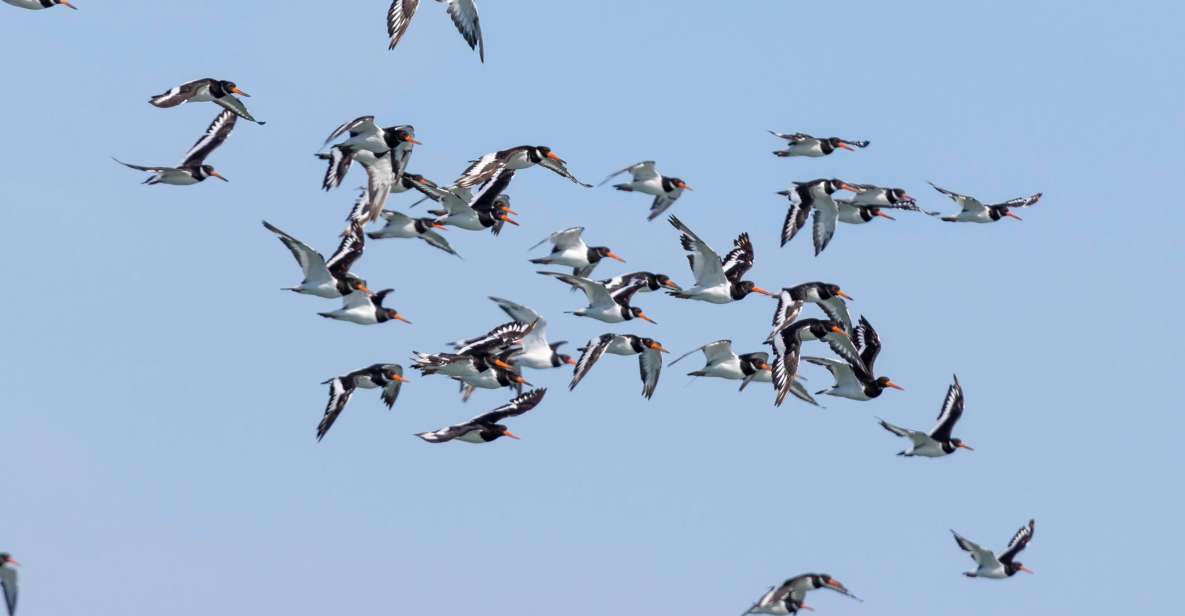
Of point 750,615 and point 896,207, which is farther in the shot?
point 896,207

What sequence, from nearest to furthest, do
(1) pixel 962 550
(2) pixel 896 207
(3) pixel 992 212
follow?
(1) pixel 962 550, (2) pixel 896 207, (3) pixel 992 212

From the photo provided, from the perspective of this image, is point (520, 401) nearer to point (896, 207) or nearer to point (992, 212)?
point (896, 207)

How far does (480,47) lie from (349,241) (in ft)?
15.8

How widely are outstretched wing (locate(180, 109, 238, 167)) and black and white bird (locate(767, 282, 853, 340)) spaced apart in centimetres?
1199

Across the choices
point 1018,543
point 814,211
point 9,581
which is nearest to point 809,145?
point 814,211

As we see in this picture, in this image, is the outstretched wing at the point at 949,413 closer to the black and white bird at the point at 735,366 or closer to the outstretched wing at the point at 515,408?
the black and white bird at the point at 735,366

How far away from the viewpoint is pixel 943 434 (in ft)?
116

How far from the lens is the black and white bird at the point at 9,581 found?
30328 mm

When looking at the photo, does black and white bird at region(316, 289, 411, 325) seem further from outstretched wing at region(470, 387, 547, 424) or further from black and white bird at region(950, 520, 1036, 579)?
black and white bird at region(950, 520, 1036, 579)

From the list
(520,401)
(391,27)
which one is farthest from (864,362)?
(391,27)

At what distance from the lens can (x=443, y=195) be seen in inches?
1396

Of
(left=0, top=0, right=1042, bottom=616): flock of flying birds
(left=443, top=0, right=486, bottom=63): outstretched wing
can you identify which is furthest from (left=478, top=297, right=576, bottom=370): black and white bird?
(left=443, top=0, right=486, bottom=63): outstretched wing

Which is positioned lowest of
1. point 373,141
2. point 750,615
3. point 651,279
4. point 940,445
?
point 750,615

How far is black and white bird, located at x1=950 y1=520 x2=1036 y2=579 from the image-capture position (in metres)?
37.0
